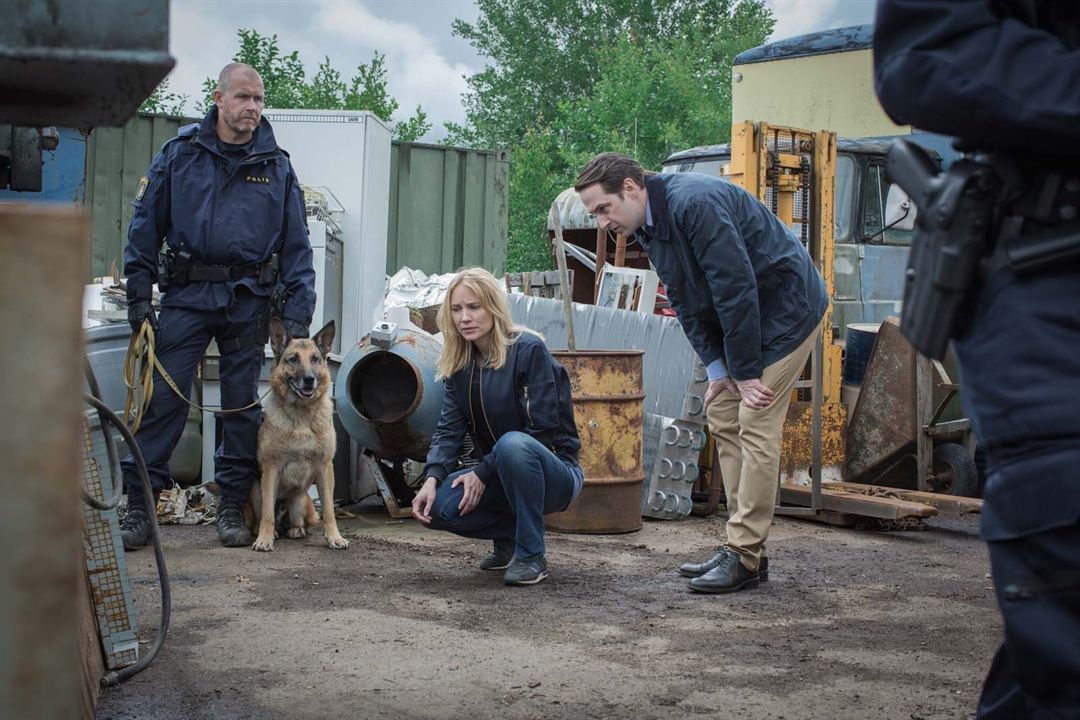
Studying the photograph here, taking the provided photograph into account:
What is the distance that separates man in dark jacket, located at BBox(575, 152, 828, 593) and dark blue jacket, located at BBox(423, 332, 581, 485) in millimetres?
580

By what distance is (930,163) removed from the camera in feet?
5.61

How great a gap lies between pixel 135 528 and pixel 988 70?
4381mm

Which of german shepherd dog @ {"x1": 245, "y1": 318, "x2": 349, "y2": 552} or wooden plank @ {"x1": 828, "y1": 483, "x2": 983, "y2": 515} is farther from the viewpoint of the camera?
wooden plank @ {"x1": 828, "y1": 483, "x2": 983, "y2": 515}

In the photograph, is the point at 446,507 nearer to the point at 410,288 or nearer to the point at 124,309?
the point at 124,309

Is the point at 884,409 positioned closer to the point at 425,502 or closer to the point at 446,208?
the point at 425,502

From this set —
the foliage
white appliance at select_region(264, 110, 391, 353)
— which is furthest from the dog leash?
the foliage

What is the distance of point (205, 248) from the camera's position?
5.10 metres

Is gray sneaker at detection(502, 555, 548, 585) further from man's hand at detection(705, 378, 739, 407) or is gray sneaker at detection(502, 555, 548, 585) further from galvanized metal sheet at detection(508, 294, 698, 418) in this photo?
galvanized metal sheet at detection(508, 294, 698, 418)

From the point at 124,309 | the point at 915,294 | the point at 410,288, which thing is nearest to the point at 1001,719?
the point at 915,294

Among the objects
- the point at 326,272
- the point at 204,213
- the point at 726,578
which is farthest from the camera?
the point at 326,272

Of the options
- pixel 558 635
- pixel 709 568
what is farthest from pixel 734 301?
pixel 558 635

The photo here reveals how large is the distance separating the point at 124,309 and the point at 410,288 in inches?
103

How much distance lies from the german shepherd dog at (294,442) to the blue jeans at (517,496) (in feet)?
3.28

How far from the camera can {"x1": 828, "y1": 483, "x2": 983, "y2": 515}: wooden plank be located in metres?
5.92
